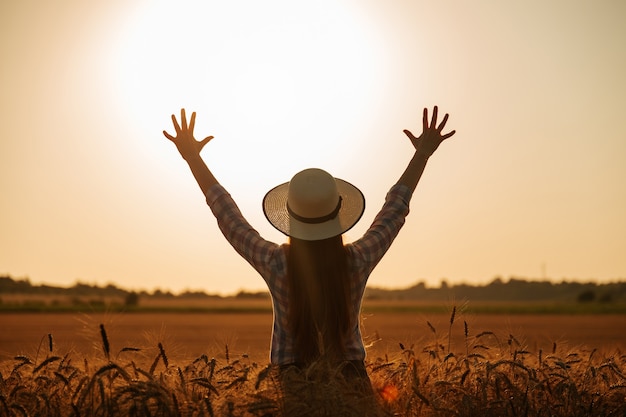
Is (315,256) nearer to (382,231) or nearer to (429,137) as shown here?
(382,231)

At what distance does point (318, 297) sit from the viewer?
5.80 m

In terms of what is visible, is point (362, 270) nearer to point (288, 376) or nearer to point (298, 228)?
point (298, 228)

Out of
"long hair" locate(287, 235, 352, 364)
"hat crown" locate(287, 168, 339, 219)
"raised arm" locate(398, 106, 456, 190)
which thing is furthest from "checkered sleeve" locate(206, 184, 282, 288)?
"raised arm" locate(398, 106, 456, 190)

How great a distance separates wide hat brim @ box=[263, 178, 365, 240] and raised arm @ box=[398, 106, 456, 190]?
0.47 m

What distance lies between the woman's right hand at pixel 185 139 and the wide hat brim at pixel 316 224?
0.87 m

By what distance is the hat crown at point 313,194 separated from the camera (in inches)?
240

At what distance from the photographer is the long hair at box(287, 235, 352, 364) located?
580 centimetres

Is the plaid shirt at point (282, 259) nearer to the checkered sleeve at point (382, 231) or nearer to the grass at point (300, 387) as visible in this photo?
the checkered sleeve at point (382, 231)

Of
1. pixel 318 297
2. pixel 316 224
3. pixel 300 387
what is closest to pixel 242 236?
pixel 316 224

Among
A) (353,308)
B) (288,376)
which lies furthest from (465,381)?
(288,376)

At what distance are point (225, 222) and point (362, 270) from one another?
40.4 inches

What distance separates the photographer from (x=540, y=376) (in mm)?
6742

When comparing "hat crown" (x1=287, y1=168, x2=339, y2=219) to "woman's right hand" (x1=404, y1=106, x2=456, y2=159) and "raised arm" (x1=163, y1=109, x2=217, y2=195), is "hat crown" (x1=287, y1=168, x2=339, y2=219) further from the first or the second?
"woman's right hand" (x1=404, y1=106, x2=456, y2=159)

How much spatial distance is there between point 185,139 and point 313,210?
1544 mm
